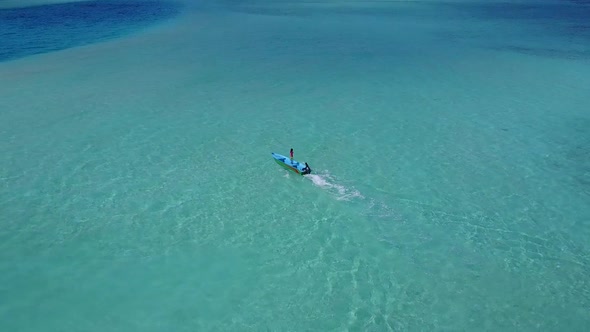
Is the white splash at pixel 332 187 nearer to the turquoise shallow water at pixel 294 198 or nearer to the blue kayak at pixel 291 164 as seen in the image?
the turquoise shallow water at pixel 294 198

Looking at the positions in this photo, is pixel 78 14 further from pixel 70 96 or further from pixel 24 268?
pixel 24 268

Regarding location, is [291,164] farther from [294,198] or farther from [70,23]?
[70,23]

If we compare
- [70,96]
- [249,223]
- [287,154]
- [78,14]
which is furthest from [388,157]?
[78,14]

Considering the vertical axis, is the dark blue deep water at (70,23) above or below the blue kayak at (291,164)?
above

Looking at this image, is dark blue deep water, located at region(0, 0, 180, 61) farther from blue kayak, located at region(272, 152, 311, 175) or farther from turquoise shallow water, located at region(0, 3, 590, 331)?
blue kayak, located at region(272, 152, 311, 175)

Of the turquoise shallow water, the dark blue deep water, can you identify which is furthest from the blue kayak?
the dark blue deep water

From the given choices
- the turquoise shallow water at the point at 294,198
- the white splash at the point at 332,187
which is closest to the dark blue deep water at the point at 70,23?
the turquoise shallow water at the point at 294,198

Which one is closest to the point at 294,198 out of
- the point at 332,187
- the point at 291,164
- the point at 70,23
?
the point at 332,187
